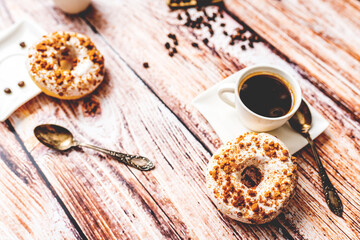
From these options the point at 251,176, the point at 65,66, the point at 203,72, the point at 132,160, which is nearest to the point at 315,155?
the point at 251,176

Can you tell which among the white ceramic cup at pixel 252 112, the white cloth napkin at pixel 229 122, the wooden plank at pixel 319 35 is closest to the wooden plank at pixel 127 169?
the white cloth napkin at pixel 229 122

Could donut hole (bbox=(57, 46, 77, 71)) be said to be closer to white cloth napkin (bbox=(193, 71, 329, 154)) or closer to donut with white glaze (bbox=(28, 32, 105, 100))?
donut with white glaze (bbox=(28, 32, 105, 100))

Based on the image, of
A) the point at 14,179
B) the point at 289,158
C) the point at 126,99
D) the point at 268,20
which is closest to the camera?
the point at 289,158

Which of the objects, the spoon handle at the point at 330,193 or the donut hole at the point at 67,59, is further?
the donut hole at the point at 67,59

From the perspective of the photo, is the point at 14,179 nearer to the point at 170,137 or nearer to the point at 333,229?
the point at 170,137

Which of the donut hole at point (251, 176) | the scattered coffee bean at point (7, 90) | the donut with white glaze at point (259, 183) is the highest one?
the scattered coffee bean at point (7, 90)

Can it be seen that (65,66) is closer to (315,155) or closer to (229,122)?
(229,122)

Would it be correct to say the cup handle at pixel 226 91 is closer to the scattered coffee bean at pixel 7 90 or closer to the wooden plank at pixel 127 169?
the wooden plank at pixel 127 169

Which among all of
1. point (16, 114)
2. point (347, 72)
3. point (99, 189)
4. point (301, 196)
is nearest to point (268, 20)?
point (347, 72)
